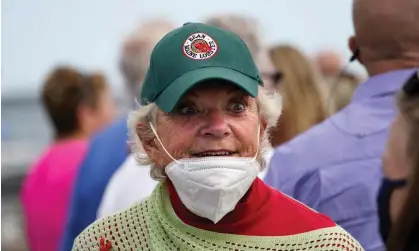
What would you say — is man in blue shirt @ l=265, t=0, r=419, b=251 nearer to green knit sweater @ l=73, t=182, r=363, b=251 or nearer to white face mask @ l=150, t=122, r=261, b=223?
green knit sweater @ l=73, t=182, r=363, b=251

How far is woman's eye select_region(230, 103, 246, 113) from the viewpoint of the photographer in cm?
305

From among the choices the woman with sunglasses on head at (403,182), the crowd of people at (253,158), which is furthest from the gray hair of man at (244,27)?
the woman with sunglasses on head at (403,182)

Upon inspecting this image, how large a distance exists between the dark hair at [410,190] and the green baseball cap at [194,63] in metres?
0.43

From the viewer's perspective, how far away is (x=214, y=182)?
2965 mm

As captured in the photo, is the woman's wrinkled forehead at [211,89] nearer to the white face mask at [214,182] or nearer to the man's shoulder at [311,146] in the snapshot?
the white face mask at [214,182]

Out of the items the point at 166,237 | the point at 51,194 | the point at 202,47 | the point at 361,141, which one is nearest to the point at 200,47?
the point at 202,47

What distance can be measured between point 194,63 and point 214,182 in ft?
0.99

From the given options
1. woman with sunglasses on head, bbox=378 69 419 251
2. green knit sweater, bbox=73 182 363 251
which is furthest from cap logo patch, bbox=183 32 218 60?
woman with sunglasses on head, bbox=378 69 419 251

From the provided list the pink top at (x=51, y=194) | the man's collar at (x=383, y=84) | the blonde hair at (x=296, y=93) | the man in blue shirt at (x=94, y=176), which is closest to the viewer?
the man's collar at (x=383, y=84)

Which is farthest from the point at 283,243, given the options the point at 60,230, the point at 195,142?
the point at 60,230

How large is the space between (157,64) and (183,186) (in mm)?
319

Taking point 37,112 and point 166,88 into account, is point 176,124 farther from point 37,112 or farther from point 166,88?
point 37,112

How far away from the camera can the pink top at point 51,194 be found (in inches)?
241

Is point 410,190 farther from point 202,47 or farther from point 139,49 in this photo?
point 139,49
